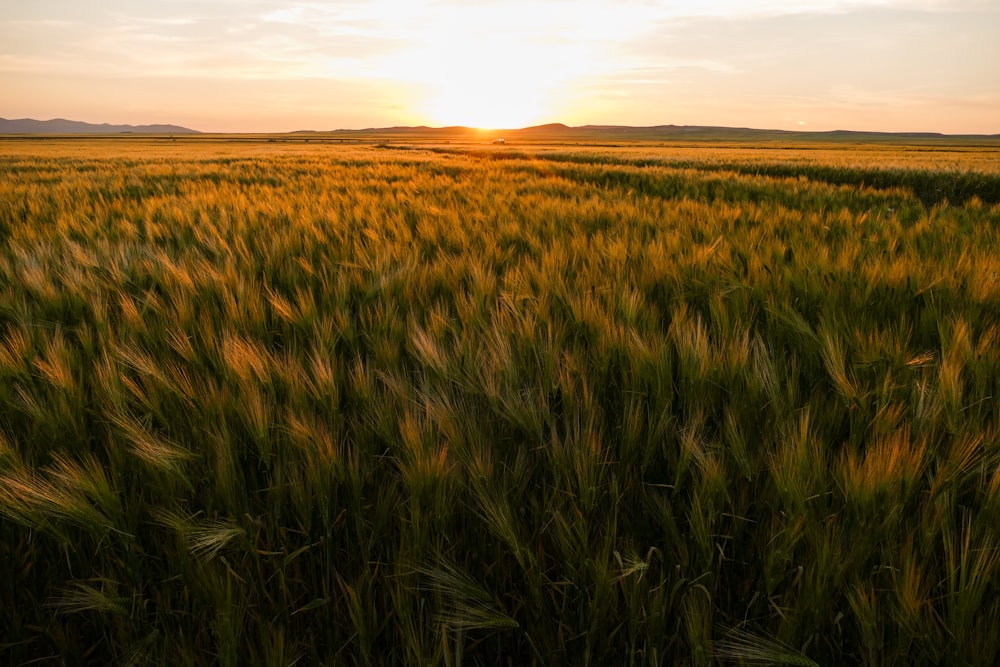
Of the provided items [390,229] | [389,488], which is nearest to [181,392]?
[389,488]

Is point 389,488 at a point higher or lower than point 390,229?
lower

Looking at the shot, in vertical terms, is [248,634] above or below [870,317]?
below

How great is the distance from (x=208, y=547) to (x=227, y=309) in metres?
1.13

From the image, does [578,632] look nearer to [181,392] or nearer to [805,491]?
[805,491]

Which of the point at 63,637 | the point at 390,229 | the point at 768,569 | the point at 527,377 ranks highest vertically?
the point at 390,229

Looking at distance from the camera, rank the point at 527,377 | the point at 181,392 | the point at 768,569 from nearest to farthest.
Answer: the point at 768,569 → the point at 181,392 → the point at 527,377

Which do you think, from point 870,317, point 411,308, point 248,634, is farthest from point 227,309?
point 870,317

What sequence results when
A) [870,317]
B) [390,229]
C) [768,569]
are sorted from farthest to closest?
[390,229]
[870,317]
[768,569]

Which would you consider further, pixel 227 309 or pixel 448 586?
pixel 227 309

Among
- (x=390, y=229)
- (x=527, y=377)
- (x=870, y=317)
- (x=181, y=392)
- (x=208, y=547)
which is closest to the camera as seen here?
(x=208, y=547)

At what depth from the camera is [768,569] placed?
734 mm

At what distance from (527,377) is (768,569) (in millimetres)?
667

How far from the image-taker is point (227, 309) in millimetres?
1772

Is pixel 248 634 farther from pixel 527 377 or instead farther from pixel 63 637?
pixel 527 377
